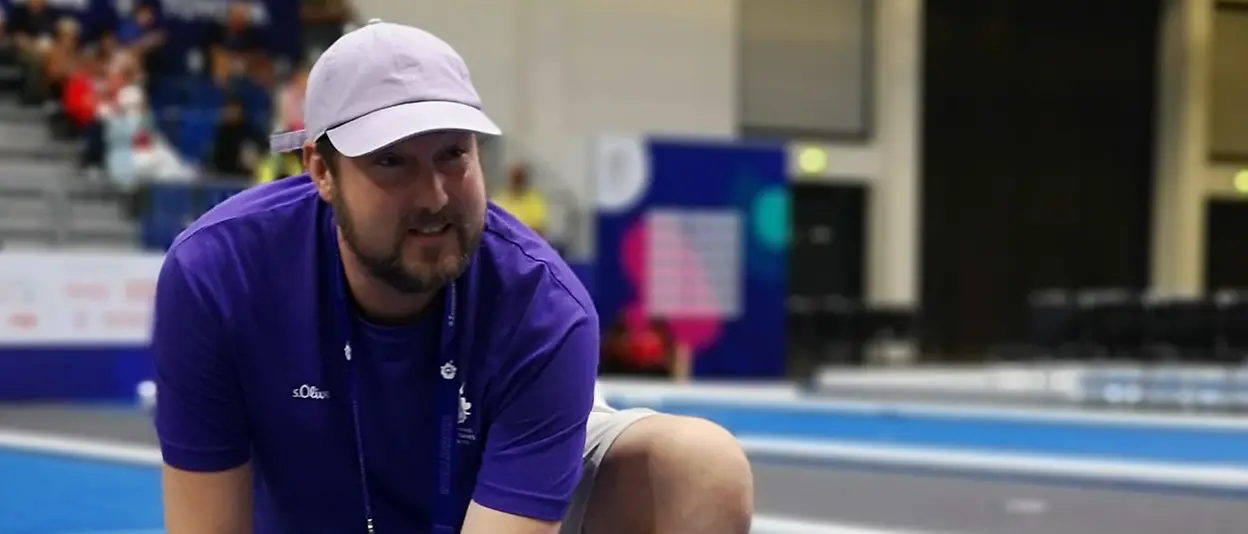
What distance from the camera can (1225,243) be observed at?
60.7ft

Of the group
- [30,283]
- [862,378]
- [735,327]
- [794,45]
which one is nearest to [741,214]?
[735,327]

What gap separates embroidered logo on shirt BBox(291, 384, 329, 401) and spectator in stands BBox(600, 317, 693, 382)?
27.2 ft

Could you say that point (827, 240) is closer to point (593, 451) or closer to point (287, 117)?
point (287, 117)

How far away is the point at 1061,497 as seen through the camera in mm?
4422

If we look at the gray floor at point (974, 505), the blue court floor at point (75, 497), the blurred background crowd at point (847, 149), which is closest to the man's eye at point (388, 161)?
the blue court floor at point (75, 497)

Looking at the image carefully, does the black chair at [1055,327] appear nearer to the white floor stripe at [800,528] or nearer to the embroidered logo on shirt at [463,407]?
the white floor stripe at [800,528]

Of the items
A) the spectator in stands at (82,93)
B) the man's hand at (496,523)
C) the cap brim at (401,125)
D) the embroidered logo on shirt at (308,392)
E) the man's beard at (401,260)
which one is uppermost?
the spectator in stands at (82,93)

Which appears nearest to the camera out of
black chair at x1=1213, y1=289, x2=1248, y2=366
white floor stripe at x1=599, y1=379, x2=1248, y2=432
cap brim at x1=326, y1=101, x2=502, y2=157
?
cap brim at x1=326, y1=101, x2=502, y2=157

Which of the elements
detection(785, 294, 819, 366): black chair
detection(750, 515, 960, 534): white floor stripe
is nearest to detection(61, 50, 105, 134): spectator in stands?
detection(785, 294, 819, 366): black chair

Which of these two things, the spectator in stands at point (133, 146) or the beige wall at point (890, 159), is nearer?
the spectator in stands at point (133, 146)

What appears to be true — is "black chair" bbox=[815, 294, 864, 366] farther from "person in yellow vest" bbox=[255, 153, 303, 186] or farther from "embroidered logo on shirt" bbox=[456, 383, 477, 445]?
"embroidered logo on shirt" bbox=[456, 383, 477, 445]

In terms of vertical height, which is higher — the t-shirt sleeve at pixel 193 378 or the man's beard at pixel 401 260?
the man's beard at pixel 401 260

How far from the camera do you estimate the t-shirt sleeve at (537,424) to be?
1.90m

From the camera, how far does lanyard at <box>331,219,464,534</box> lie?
74.9 inches
